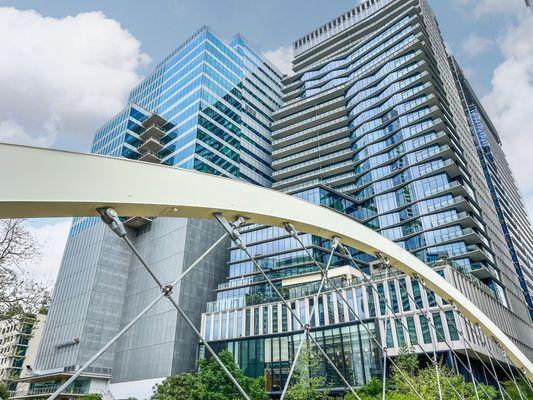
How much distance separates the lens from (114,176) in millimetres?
4965

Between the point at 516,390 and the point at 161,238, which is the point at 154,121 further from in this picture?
the point at 516,390

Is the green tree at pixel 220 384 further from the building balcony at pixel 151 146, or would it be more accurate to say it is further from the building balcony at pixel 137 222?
the building balcony at pixel 151 146

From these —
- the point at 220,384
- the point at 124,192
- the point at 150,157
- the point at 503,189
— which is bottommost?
the point at 220,384

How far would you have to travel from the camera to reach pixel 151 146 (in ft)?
230

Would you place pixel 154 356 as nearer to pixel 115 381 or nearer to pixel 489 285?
pixel 115 381

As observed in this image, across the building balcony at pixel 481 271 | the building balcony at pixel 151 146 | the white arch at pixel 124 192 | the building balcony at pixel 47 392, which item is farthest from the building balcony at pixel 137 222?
the white arch at pixel 124 192

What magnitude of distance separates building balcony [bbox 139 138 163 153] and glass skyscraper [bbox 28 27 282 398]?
0.17 metres

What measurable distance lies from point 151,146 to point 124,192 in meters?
68.1

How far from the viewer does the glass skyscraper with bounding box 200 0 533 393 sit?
1661 inches

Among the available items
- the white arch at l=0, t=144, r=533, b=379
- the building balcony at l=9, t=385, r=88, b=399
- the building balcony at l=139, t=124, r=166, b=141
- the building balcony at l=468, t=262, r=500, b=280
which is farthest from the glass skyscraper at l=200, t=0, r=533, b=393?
the white arch at l=0, t=144, r=533, b=379

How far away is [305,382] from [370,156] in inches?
1967

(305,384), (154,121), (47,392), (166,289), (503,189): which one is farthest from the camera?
A: (503,189)

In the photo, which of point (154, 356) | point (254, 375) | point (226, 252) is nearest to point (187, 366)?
point (154, 356)

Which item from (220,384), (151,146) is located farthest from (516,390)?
(151,146)
